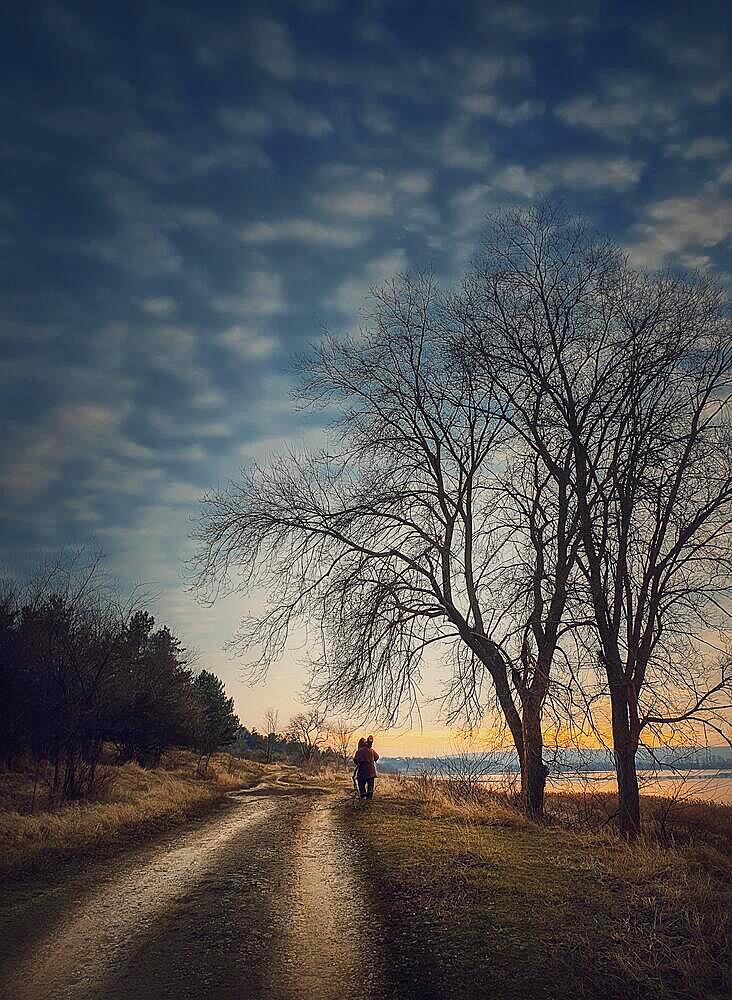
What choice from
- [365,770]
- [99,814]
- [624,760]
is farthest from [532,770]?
[99,814]

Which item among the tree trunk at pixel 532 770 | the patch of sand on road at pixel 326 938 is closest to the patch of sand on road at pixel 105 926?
the patch of sand on road at pixel 326 938

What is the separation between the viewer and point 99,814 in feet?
45.1

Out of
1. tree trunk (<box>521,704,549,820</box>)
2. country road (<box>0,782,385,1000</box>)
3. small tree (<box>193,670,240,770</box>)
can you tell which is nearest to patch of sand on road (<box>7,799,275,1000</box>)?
country road (<box>0,782,385,1000</box>)

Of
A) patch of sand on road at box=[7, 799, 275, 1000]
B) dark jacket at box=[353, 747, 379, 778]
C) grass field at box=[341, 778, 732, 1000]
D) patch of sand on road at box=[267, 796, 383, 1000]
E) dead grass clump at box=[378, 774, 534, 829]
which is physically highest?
dark jacket at box=[353, 747, 379, 778]

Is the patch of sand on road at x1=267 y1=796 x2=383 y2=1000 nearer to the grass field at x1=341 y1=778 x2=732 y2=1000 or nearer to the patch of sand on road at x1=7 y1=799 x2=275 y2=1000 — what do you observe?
the grass field at x1=341 y1=778 x2=732 y2=1000

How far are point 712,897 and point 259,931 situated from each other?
4770 mm

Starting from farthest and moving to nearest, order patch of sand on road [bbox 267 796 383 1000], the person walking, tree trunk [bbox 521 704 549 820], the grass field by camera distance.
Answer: the person walking < tree trunk [bbox 521 704 549 820] < patch of sand on road [bbox 267 796 383 1000] < the grass field

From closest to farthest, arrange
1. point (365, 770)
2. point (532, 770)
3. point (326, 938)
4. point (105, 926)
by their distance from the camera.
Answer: point (326, 938), point (105, 926), point (532, 770), point (365, 770)

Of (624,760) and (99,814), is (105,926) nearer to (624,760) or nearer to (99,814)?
(99,814)

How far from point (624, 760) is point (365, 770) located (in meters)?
8.66

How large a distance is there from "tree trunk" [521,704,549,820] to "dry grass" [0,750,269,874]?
7.91m

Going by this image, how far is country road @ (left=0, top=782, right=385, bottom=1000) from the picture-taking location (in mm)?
5418

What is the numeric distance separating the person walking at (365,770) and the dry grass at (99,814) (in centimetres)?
454

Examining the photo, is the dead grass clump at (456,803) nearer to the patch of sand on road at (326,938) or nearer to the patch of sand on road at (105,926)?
the patch of sand on road at (326,938)
